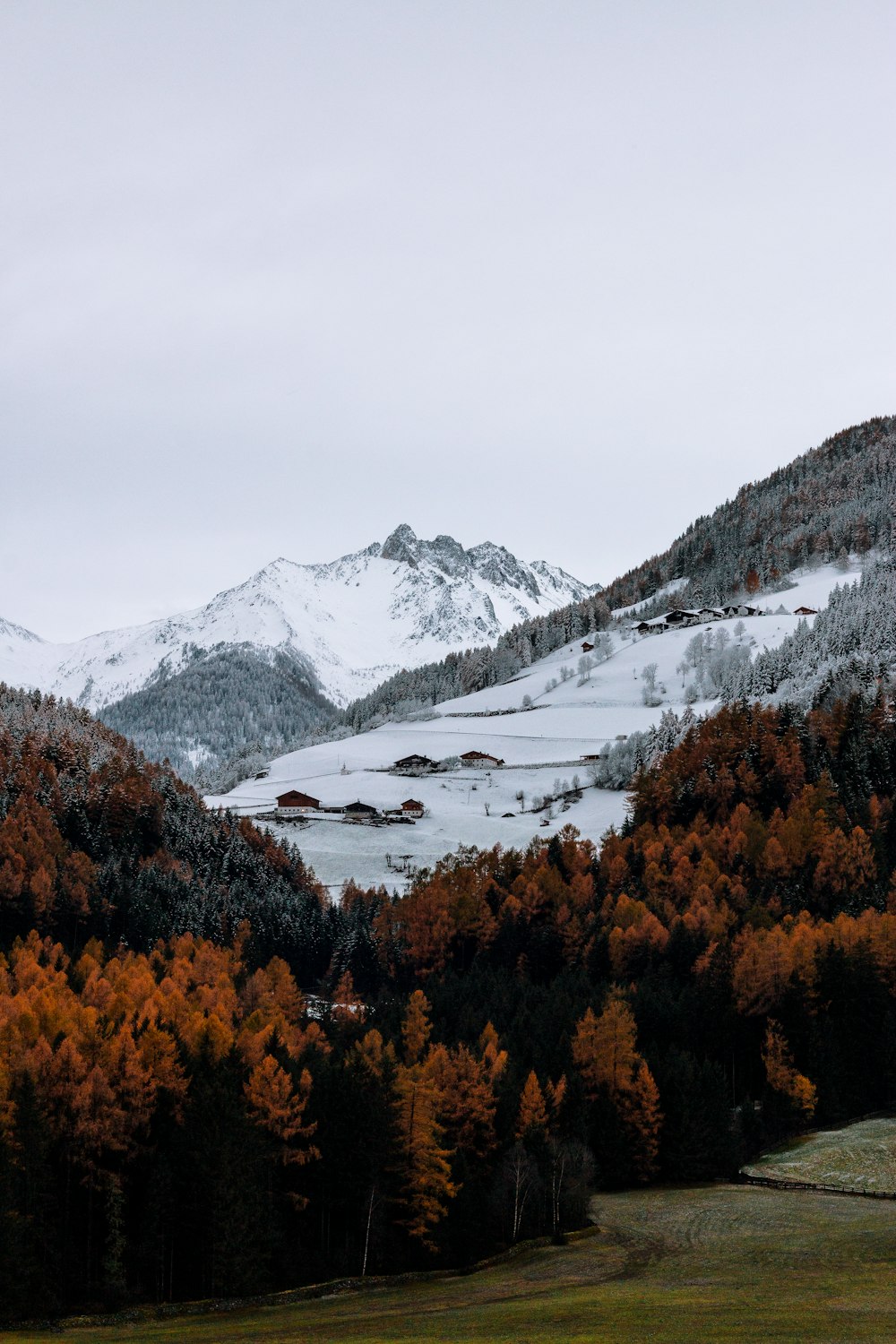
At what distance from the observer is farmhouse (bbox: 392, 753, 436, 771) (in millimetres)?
Result: 192250

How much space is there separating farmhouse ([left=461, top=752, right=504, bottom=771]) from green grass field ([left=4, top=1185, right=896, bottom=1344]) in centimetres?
13759

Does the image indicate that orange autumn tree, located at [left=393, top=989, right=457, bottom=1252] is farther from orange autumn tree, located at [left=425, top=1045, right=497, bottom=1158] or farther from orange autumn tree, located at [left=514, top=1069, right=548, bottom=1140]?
orange autumn tree, located at [left=514, top=1069, right=548, bottom=1140]

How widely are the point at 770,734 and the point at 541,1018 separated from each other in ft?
244

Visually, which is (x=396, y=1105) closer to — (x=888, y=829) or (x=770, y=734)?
(x=888, y=829)

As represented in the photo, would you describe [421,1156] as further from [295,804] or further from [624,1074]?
[295,804]

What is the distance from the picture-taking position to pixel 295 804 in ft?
550

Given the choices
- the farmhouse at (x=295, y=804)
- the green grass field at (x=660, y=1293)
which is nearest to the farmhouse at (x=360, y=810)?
the farmhouse at (x=295, y=804)

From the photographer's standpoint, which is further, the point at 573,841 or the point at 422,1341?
the point at 573,841

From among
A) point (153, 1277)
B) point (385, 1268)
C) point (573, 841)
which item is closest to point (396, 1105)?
point (385, 1268)

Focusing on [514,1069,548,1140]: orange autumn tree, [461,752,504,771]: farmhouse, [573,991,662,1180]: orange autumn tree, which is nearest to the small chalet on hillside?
[461,752,504,771]: farmhouse

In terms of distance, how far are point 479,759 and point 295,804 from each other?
126 feet

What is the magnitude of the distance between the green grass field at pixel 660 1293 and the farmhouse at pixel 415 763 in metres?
138

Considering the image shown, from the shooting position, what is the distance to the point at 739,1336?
30.3m

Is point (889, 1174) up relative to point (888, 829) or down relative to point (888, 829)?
down
